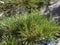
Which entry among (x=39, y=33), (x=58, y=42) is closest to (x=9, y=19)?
(x=39, y=33)

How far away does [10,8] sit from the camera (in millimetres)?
4328

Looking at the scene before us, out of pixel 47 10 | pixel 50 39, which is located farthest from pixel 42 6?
pixel 50 39

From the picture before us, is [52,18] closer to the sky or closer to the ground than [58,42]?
closer to the sky

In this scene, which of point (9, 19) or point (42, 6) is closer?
point (9, 19)

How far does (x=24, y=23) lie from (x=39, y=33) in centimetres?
32

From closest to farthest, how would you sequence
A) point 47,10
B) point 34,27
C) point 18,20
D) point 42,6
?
point 34,27, point 18,20, point 47,10, point 42,6

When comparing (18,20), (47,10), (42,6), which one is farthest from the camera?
(42,6)

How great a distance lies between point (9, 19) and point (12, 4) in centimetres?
83

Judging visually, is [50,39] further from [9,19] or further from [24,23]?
[9,19]

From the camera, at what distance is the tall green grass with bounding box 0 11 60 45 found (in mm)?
3127

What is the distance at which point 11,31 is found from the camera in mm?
3430

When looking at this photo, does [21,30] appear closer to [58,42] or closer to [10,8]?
[58,42]

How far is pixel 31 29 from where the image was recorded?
3182 millimetres

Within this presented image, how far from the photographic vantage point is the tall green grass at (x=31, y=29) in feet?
10.3
